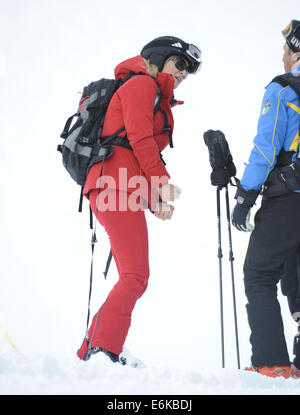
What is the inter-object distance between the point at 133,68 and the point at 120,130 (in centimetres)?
50

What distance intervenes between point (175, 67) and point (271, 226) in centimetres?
135

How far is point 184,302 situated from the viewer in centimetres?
949

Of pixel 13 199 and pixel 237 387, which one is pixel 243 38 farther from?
pixel 237 387

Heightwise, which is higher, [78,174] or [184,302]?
[78,174]

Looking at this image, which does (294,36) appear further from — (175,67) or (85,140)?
(85,140)

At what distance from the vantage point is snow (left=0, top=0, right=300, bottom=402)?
94.1 inches

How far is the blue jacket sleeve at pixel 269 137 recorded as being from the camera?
2.67 m

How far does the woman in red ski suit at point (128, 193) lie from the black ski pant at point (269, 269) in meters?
0.62

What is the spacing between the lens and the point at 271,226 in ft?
8.82

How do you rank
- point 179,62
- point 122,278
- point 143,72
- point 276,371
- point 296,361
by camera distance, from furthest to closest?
point 179,62 < point 143,72 < point 296,361 < point 122,278 < point 276,371

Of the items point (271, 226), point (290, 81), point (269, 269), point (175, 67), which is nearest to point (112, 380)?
point (269, 269)

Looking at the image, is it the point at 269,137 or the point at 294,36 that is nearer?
the point at 269,137

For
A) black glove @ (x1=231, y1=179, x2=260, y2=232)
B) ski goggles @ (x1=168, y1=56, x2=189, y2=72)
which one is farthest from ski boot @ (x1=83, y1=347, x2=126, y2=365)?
ski goggles @ (x1=168, y1=56, x2=189, y2=72)
